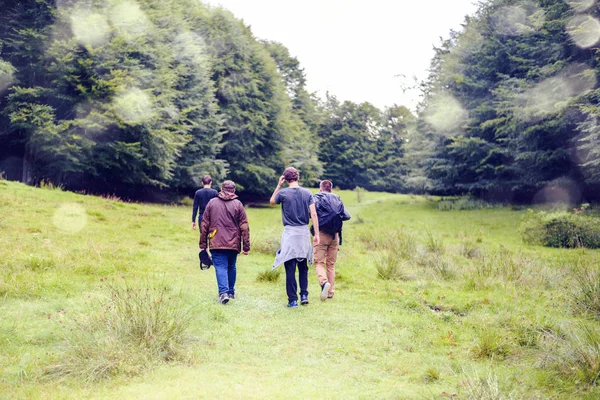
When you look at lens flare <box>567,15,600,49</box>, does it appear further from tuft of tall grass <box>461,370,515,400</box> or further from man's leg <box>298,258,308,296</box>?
tuft of tall grass <box>461,370,515,400</box>

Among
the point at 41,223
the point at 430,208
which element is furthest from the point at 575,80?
the point at 41,223

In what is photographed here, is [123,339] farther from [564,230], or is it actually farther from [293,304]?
[564,230]

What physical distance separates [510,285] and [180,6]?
102 feet

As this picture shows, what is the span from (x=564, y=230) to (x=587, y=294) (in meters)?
10.4

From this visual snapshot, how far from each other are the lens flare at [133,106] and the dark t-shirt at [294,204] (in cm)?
1805

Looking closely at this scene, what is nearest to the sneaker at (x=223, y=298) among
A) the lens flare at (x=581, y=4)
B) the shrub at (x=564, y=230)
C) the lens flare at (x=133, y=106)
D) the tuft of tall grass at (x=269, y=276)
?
the tuft of tall grass at (x=269, y=276)

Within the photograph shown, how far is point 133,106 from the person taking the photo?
24781 millimetres

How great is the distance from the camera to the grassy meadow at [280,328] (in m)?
5.12

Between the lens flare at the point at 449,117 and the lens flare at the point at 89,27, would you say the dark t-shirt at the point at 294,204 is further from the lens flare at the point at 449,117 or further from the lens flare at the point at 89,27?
the lens flare at the point at 449,117

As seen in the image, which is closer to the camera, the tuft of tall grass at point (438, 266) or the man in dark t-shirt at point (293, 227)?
the man in dark t-shirt at point (293, 227)

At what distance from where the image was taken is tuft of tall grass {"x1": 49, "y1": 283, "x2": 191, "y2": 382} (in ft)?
17.4

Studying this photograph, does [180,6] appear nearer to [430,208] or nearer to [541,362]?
[430,208]

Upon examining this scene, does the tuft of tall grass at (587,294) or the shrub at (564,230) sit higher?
the shrub at (564,230)

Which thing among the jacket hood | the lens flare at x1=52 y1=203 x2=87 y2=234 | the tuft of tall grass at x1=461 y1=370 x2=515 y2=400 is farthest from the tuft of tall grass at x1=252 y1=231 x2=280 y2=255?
the tuft of tall grass at x1=461 y1=370 x2=515 y2=400
